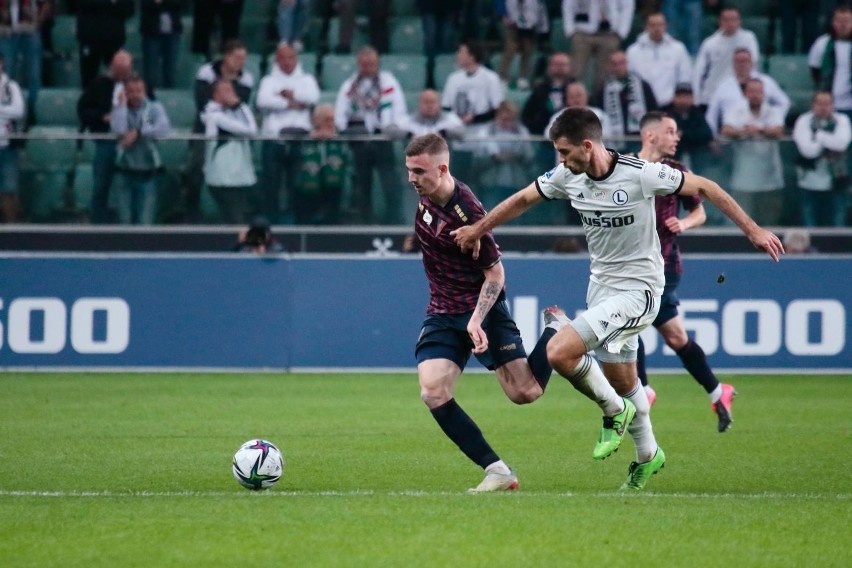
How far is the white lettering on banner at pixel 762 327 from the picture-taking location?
48.3 feet

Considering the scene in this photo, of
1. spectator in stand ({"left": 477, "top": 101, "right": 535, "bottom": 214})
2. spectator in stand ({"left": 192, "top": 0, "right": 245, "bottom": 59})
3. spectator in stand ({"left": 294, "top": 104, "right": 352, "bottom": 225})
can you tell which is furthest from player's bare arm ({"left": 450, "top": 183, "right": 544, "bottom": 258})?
spectator in stand ({"left": 192, "top": 0, "right": 245, "bottom": 59})

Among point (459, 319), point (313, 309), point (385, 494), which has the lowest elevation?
point (313, 309)

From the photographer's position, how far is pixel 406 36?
2075cm

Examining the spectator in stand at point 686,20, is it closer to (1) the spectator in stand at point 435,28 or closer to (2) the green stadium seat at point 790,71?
(2) the green stadium seat at point 790,71

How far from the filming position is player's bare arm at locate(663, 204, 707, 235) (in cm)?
1014

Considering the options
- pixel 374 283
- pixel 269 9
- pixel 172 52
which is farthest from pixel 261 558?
pixel 269 9

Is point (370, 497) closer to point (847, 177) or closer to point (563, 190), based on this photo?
point (563, 190)

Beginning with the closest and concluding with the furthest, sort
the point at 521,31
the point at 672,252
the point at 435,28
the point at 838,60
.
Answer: the point at 672,252 < the point at 838,60 < the point at 521,31 < the point at 435,28

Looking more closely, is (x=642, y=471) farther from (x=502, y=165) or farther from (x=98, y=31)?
(x=98, y=31)

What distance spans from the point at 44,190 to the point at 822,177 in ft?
27.6

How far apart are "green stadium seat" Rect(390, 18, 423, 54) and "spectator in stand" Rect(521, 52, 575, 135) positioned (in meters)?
4.52

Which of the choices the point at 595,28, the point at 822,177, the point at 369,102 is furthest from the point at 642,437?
the point at 595,28

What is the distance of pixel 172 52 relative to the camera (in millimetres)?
19078

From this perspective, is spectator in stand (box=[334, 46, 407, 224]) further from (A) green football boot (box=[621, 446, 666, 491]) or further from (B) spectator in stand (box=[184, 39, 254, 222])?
(A) green football boot (box=[621, 446, 666, 491])
